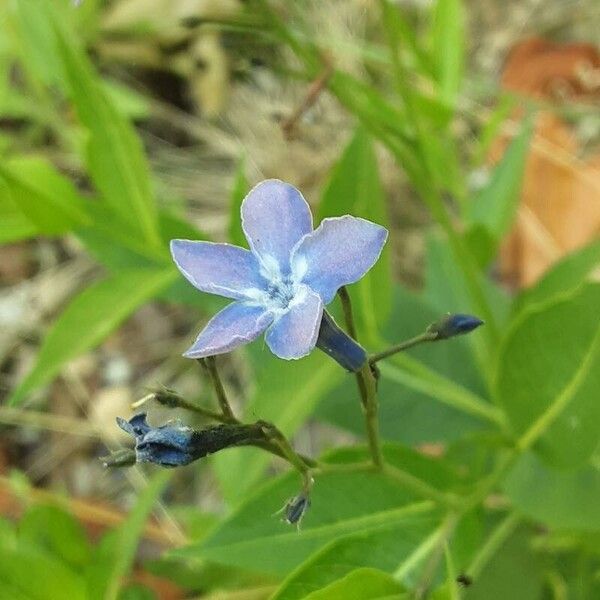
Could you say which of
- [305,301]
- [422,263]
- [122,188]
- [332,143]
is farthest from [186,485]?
[305,301]

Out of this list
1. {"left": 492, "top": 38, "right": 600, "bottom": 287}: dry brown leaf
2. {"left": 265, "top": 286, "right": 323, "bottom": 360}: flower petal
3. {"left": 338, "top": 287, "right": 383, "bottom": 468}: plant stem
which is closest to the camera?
{"left": 265, "top": 286, "right": 323, "bottom": 360}: flower petal

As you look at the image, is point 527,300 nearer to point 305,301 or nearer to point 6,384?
point 305,301

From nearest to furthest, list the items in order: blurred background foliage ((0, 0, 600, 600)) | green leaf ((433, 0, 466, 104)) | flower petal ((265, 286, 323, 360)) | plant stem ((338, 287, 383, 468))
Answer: flower petal ((265, 286, 323, 360)) < plant stem ((338, 287, 383, 468)) < blurred background foliage ((0, 0, 600, 600)) < green leaf ((433, 0, 466, 104))

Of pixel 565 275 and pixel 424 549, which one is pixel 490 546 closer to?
pixel 424 549

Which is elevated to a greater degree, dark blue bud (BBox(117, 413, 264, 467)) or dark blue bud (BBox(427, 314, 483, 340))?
dark blue bud (BBox(427, 314, 483, 340))

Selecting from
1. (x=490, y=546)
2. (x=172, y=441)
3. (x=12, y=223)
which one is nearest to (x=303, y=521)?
(x=490, y=546)

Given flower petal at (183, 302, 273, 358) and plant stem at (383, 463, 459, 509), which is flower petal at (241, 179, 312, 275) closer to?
flower petal at (183, 302, 273, 358)

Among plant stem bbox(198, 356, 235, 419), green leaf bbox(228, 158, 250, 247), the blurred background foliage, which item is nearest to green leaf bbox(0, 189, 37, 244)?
the blurred background foliage
